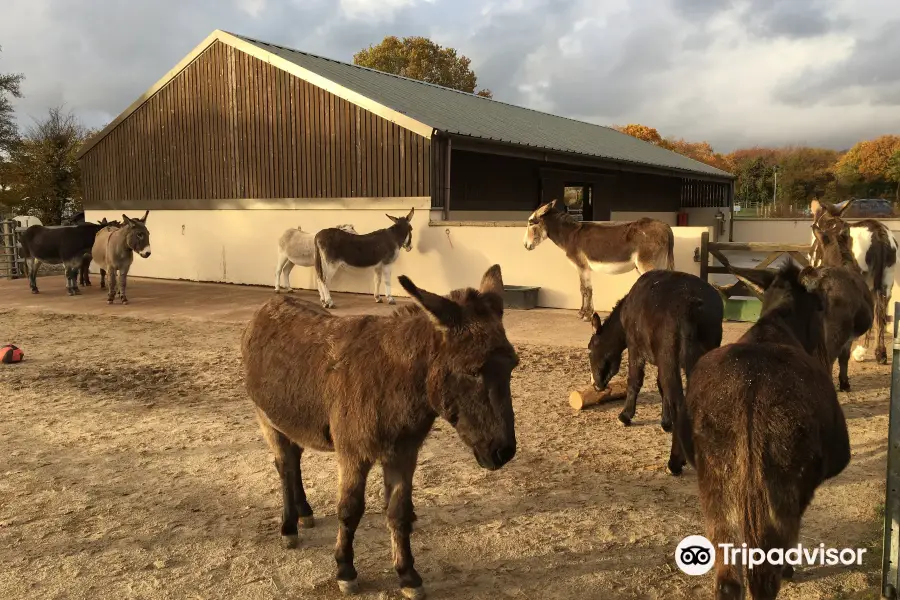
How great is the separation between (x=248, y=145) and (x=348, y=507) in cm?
1508

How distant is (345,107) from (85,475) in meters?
11.5

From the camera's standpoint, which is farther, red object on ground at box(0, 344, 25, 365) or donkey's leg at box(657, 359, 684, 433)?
red object on ground at box(0, 344, 25, 365)

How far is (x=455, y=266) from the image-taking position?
43.9ft

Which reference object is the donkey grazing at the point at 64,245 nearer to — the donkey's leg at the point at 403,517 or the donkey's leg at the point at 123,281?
the donkey's leg at the point at 123,281

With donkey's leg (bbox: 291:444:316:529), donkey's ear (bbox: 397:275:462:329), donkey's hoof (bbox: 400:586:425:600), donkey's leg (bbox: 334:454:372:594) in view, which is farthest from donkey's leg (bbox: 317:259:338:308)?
donkey's ear (bbox: 397:275:462:329)

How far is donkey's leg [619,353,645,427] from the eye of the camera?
5641 millimetres

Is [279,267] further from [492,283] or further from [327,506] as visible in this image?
[492,283]

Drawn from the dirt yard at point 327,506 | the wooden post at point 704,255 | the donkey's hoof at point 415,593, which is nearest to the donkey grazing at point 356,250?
the dirt yard at point 327,506

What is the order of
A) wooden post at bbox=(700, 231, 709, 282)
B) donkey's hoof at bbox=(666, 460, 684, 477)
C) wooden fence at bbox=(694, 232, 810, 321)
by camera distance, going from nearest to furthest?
1. donkey's hoof at bbox=(666, 460, 684, 477)
2. wooden fence at bbox=(694, 232, 810, 321)
3. wooden post at bbox=(700, 231, 709, 282)

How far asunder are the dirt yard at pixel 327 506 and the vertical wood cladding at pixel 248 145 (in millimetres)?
8080

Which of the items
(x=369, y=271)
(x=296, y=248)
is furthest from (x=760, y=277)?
(x=296, y=248)

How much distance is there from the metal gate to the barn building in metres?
8.68

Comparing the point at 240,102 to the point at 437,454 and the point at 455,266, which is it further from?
the point at 437,454

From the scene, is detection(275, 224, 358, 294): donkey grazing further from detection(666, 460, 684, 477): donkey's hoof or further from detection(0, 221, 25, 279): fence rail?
detection(666, 460, 684, 477): donkey's hoof
